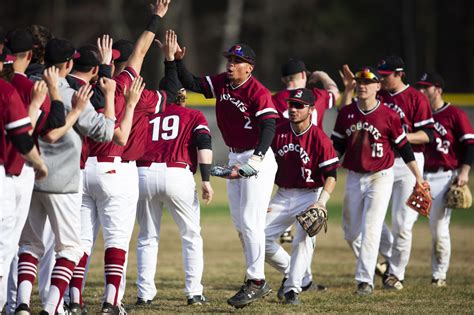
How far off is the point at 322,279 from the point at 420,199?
5.55ft

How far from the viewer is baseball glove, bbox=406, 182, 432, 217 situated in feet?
32.1

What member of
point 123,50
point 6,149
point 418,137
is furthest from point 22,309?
point 418,137

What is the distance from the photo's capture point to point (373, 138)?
9.72 m

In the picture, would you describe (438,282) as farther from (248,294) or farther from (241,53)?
(241,53)

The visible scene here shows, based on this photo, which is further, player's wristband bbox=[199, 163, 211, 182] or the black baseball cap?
the black baseball cap

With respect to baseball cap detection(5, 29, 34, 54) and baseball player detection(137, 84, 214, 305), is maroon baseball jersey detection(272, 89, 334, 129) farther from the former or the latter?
baseball cap detection(5, 29, 34, 54)

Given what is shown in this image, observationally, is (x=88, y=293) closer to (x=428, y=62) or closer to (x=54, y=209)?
(x=54, y=209)

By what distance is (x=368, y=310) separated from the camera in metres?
8.24

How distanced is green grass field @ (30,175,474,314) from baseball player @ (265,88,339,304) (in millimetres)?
495

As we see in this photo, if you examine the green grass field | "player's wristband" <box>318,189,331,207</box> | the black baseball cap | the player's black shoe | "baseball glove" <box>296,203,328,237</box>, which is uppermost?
the black baseball cap

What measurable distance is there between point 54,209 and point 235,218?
2083mm

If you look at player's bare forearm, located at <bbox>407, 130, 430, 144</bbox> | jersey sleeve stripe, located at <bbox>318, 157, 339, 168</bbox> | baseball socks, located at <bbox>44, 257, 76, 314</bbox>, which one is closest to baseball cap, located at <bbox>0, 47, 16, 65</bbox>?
baseball socks, located at <bbox>44, 257, 76, 314</bbox>

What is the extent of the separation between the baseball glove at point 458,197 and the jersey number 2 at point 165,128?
3680 millimetres

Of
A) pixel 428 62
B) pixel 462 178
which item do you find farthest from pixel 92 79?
pixel 428 62
